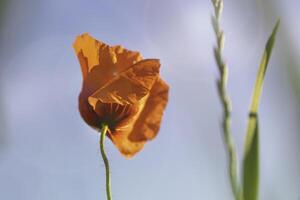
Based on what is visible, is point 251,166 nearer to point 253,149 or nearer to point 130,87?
point 253,149

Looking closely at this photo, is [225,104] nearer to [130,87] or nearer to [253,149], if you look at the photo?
[253,149]

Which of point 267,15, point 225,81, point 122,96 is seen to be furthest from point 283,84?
point 225,81

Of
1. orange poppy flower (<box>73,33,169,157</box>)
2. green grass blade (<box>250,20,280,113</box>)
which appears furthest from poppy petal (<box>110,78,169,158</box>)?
green grass blade (<box>250,20,280,113</box>)

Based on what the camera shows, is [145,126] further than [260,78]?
Yes

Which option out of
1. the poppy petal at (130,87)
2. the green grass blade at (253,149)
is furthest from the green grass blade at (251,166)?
the poppy petal at (130,87)

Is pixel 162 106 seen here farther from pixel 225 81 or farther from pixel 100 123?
pixel 225 81

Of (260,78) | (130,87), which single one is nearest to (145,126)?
(130,87)
